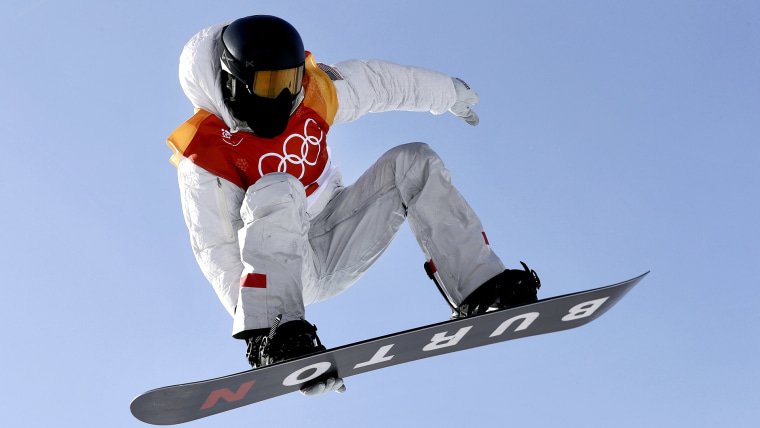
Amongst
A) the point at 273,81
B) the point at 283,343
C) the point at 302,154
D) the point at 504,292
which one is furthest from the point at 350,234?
the point at 283,343

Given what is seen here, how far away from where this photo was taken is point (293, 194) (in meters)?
4.44

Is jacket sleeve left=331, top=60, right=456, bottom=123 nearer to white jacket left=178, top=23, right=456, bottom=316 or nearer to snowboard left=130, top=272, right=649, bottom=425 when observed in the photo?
white jacket left=178, top=23, right=456, bottom=316

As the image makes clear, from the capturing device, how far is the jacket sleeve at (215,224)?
4852mm

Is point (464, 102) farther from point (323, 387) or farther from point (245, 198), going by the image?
point (323, 387)

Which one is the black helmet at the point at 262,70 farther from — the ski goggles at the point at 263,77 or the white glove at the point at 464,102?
the white glove at the point at 464,102

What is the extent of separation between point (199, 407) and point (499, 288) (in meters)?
1.76

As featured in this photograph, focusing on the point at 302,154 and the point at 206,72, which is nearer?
the point at 206,72

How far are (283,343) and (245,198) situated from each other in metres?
0.93

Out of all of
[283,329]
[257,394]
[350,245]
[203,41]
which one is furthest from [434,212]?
[203,41]

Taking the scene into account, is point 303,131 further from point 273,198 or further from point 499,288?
point 499,288

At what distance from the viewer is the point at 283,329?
411cm

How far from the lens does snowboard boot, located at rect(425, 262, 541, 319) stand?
4.44 metres

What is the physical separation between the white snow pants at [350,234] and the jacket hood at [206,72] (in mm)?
784

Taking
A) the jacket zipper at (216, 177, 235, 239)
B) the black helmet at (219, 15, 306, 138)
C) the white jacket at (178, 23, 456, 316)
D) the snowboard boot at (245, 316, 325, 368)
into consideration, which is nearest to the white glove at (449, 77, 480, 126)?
the white jacket at (178, 23, 456, 316)
